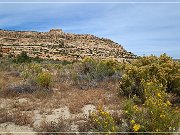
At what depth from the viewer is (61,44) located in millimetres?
82688

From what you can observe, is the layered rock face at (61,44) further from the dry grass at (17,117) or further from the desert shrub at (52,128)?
the desert shrub at (52,128)

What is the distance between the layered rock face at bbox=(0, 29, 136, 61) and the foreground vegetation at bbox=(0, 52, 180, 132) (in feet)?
173

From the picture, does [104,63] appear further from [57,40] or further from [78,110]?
[57,40]

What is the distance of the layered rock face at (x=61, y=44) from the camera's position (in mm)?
74625

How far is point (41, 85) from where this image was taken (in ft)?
48.8

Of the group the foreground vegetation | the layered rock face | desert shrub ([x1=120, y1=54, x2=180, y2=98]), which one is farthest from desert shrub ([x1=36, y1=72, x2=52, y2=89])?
the layered rock face

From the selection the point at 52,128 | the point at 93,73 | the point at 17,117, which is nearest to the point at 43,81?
the point at 93,73

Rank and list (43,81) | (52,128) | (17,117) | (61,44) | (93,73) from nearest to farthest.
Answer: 1. (52,128)
2. (17,117)
3. (43,81)
4. (93,73)
5. (61,44)

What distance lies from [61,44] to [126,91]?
7033 cm

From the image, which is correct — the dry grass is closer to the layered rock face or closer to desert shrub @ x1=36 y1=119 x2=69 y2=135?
desert shrub @ x1=36 y1=119 x2=69 y2=135

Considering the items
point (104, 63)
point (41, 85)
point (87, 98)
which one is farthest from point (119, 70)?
point (87, 98)

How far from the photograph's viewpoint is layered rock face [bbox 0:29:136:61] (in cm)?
7462

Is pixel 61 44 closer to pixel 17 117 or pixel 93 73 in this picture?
pixel 93 73

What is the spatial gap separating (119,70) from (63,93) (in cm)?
558
